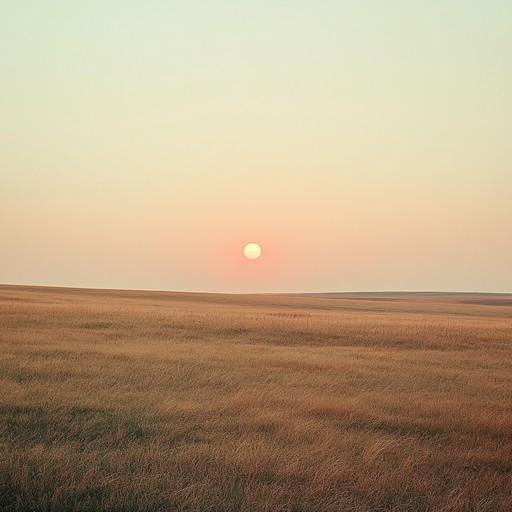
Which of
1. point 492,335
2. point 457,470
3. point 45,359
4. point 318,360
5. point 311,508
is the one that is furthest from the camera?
point 492,335

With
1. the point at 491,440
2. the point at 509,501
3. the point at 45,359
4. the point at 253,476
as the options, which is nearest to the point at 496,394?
the point at 491,440

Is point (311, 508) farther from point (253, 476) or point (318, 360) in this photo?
point (318, 360)

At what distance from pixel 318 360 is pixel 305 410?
331 inches

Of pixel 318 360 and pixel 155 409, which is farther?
pixel 318 360

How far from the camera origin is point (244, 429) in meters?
11.4

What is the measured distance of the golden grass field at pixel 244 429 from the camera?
8.12 meters

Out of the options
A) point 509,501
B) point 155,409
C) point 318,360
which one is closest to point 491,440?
point 509,501

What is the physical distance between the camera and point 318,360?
2148 centimetres

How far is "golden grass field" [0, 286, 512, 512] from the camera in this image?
8.12m

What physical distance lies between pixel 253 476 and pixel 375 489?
166 centimetres

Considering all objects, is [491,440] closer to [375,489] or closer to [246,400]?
[375,489]

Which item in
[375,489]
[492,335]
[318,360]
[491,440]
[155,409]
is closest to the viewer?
[375,489]

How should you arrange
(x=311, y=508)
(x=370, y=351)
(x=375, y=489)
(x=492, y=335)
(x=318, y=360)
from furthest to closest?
1. (x=492, y=335)
2. (x=370, y=351)
3. (x=318, y=360)
4. (x=375, y=489)
5. (x=311, y=508)

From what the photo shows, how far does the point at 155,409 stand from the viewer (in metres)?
12.7
